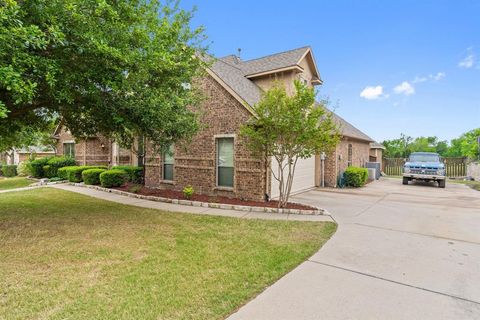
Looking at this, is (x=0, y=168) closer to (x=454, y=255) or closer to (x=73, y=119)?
(x=73, y=119)

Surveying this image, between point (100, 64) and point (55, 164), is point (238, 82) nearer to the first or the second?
point (100, 64)

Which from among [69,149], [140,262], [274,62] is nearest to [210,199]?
[140,262]

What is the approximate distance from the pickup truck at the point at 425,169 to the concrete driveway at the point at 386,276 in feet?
30.4

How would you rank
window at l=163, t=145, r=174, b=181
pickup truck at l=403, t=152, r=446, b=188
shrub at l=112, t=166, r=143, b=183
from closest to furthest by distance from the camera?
window at l=163, t=145, r=174, b=181
shrub at l=112, t=166, r=143, b=183
pickup truck at l=403, t=152, r=446, b=188

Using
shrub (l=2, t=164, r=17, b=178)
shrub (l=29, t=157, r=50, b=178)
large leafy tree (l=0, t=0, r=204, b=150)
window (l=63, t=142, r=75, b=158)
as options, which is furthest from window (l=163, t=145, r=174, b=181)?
shrub (l=2, t=164, r=17, b=178)

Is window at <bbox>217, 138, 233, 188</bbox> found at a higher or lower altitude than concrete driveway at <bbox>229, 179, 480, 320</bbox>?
higher

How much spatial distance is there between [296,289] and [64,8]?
5903 mm

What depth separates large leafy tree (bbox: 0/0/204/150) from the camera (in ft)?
12.8

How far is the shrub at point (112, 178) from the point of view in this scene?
12.6 meters

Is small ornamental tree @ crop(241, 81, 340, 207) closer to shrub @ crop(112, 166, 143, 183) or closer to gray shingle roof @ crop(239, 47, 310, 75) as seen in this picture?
gray shingle roof @ crop(239, 47, 310, 75)

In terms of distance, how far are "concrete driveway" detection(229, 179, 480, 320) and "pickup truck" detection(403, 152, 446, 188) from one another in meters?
9.27

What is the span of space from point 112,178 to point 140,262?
958 centimetres

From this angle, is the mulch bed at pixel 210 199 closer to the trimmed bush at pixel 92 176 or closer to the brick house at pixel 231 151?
the brick house at pixel 231 151

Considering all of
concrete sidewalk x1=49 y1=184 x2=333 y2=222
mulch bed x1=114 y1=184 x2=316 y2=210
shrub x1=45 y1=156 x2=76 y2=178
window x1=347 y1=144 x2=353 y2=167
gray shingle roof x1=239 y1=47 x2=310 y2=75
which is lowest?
concrete sidewalk x1=49 y1=184 x2=333 y2=222
